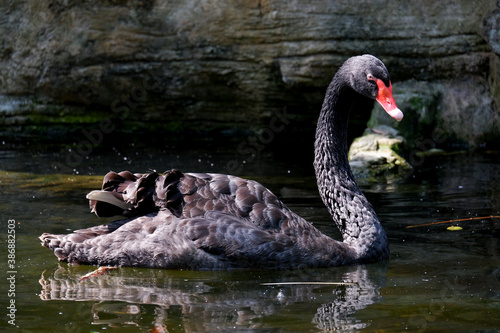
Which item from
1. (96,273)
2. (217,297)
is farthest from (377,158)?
(217,297)

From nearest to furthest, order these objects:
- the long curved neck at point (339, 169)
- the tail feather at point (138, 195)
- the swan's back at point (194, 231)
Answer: the swan's back at point (194, 231) → the tail feather at point (138, 195) → the long curved neck at point (339, 169)

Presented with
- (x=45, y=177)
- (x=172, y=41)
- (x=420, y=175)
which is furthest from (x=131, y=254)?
(x=172, y=41)

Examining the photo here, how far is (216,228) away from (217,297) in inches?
26.9

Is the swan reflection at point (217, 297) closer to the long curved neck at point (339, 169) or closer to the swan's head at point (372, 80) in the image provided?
the long curved neck at point (339, 169)

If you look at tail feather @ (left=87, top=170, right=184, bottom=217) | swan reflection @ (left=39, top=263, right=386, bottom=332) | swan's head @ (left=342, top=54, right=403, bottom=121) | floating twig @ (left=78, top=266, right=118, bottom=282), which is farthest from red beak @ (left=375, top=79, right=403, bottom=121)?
floating twig @ (left=78, top=266, right=118, bottom=282)

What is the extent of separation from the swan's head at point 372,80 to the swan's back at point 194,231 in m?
0.95

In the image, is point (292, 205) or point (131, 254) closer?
point (131, 254)

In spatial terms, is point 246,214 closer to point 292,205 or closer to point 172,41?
point 292,205

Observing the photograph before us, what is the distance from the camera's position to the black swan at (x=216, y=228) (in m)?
4.93

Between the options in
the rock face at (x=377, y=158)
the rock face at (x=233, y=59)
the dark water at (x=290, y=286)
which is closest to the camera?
the dark water at (x=290, y=286)

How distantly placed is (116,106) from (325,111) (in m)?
6.59

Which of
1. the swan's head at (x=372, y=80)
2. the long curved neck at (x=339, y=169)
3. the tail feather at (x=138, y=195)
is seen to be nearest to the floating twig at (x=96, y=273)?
the tail feather at (x=138, y=195)

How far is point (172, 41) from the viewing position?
1099 cm

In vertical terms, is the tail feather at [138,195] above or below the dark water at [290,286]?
above
